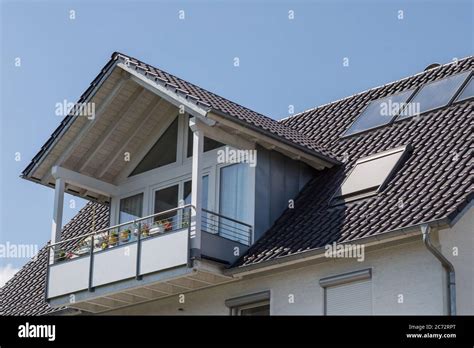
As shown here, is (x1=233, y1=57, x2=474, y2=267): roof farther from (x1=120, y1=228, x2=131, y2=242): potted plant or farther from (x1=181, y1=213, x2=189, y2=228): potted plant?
(x1=120, y1=228, x2=131, y2=242): potted plant

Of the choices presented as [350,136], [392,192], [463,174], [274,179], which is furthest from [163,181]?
[463,174]

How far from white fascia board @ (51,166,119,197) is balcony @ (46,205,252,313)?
1.54 metres

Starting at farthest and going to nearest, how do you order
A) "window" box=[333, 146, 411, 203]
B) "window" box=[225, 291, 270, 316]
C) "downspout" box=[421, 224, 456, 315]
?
"window" box=[333, 146, 411, 203], "window" box=[225, 291, 270, 316], "downspout" box=[421, 224, 456, 315]

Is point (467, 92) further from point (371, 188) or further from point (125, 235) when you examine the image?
point (125, 235)

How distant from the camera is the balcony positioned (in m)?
21.2

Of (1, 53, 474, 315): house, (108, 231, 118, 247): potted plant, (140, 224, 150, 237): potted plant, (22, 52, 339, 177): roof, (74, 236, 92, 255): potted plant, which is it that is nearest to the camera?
(1, 53, 474, 315): house

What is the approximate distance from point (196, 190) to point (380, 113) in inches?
215
